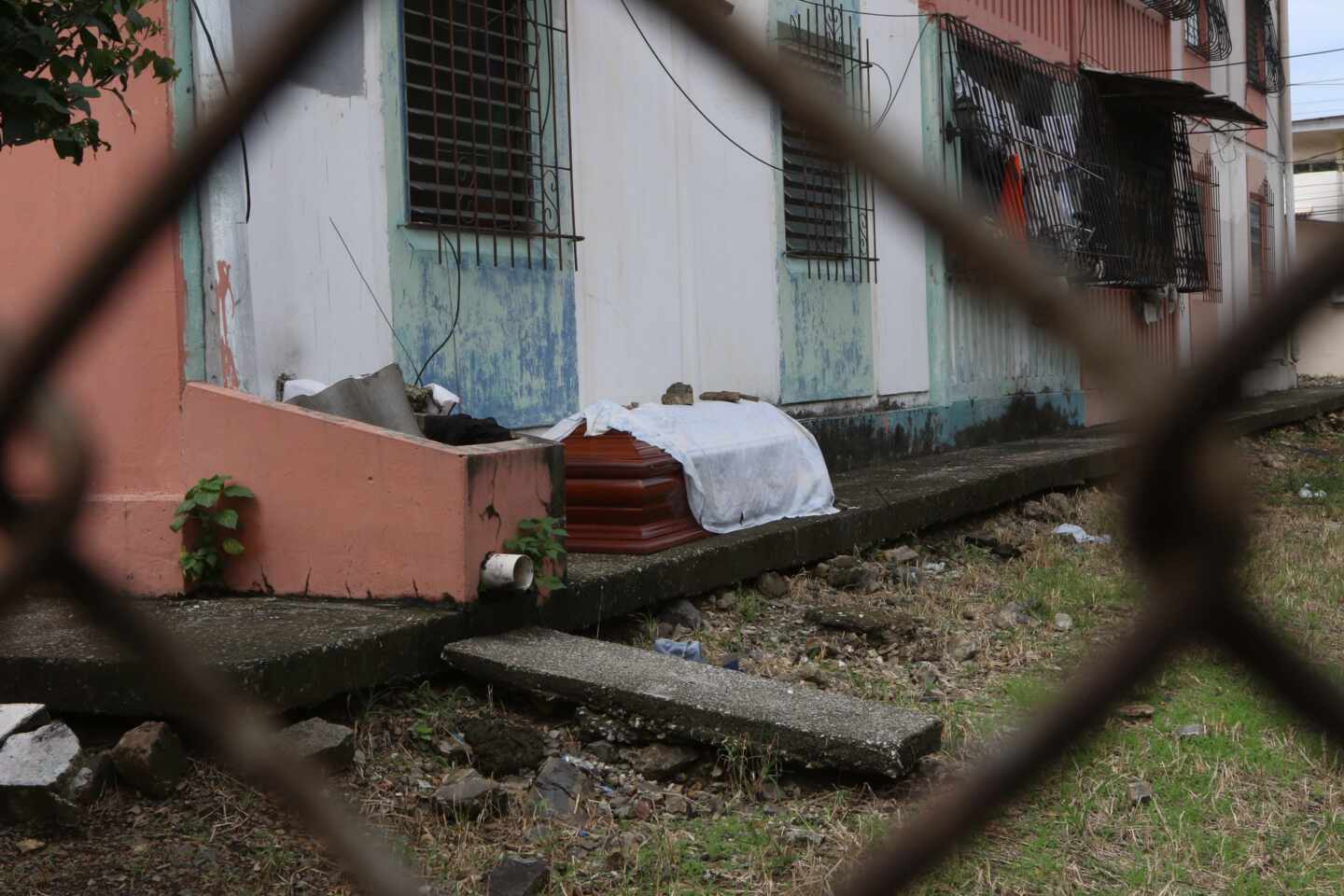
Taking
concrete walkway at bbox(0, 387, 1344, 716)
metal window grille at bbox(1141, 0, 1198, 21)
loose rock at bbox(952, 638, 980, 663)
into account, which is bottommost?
loose rock at bbox(952, 638, 980, 663)

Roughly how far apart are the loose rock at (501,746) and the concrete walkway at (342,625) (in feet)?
0.95

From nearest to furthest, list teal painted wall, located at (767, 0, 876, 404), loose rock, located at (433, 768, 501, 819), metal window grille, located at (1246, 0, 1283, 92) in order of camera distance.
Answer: loose rock, located at (433, 768, 501, 819), teal painted wall, located at (767, 0, 876, 404), metal window grille, located at (1246, 0, 1283, 92)

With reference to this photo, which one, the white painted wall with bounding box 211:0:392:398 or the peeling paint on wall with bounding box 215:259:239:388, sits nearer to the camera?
the peeling paint on wall with bounding box 215:259:239:388

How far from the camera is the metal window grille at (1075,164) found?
9531 mm

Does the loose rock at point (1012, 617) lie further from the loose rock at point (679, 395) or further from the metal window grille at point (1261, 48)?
the metal window grille at point (1261, 48)

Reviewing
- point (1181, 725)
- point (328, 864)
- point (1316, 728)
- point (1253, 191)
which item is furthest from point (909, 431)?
point (1253, 191)

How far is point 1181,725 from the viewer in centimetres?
392

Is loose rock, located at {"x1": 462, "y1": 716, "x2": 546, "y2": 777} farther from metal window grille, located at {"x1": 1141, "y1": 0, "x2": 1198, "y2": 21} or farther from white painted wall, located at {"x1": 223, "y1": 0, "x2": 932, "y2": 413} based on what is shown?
metal window grille, located at {"x1": 1141, "y1": 0, "x2": 1198, "y2": 21}

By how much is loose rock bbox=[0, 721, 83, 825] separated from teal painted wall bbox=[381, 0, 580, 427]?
2415 mm

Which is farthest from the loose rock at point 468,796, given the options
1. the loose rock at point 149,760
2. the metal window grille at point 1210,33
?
the metal window grille at point 1210,33

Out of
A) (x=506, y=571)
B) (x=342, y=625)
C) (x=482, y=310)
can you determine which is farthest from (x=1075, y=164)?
(x=342, y=625)

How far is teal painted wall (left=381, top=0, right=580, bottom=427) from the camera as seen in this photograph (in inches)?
203

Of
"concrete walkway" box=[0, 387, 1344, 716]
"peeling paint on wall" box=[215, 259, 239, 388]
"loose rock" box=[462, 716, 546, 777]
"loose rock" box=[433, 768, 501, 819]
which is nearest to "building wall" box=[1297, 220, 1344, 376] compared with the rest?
"concrete walkway" box=[0, 387, 1344, 716]

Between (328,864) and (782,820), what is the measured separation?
3.66 ft
